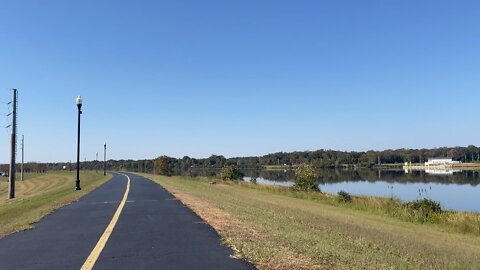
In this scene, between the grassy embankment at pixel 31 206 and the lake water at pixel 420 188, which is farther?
the lake water at pixel 420 188

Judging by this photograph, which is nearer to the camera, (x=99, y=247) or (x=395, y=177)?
(x=99, y=247)

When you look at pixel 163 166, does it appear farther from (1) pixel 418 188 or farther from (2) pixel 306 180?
(2) pixel 306 180

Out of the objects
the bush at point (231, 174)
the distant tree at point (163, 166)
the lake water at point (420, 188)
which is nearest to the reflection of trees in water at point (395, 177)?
the lake water at point (420, 188)

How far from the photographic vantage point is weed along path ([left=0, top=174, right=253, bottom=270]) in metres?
7.12

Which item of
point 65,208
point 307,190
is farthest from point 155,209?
point 307,190

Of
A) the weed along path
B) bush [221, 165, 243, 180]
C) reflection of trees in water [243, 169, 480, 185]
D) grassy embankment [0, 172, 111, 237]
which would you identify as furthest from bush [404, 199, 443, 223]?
bush [221, 165, 243, 180]

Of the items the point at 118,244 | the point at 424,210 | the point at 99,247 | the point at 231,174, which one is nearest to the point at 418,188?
the point at 231,174

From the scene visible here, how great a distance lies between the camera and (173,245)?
8.65m

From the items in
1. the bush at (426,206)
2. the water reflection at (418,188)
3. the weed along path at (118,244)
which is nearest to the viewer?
the weed along path at (118,244)

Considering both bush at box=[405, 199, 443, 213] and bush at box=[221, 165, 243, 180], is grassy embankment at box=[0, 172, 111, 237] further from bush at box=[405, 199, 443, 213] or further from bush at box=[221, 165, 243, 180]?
bush at box=[221, 165, 243, 180]

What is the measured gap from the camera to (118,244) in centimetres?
879

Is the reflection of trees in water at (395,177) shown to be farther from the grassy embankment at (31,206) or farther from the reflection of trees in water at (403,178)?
the grassy embankment at (31,206)

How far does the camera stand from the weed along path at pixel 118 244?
7.12 metres

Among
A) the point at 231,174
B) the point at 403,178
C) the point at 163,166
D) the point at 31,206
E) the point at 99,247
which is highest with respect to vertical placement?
the point at 163,166
